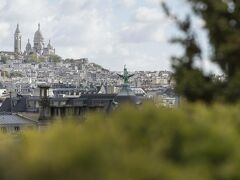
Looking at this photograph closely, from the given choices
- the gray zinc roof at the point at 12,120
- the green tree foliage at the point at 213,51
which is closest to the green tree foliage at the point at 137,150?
the green tree foliage at the point at 213,51

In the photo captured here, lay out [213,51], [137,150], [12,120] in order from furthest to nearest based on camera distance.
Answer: [12,120] < [213,51] < [137,150]

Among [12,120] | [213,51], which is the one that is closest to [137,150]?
[213,51]

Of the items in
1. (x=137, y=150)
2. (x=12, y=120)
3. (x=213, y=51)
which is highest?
(x=213, y=51)

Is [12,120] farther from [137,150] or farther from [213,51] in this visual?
[137,150]

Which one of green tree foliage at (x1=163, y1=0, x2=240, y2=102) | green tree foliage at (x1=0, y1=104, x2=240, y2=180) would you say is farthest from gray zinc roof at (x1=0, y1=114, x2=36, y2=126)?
green tree foliage at (x1=0, y1=104, x2=240, y2=180)

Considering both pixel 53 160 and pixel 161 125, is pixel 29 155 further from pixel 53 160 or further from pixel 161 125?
pixel 161 125

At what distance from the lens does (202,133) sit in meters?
11.0

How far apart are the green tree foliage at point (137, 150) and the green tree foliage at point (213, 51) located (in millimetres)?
3301

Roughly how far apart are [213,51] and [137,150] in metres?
5.40

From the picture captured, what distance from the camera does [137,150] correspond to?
10.6m

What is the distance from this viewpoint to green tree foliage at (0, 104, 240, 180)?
10148mm

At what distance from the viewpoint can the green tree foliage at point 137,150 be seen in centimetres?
1015

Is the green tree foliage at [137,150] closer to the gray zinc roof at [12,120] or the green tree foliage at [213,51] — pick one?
the green tree foliage at [213,51]

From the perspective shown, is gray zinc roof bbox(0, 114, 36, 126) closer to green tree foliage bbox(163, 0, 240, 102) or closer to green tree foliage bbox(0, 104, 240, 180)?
green tree foliage bbox(163, 0, 240, 102)
